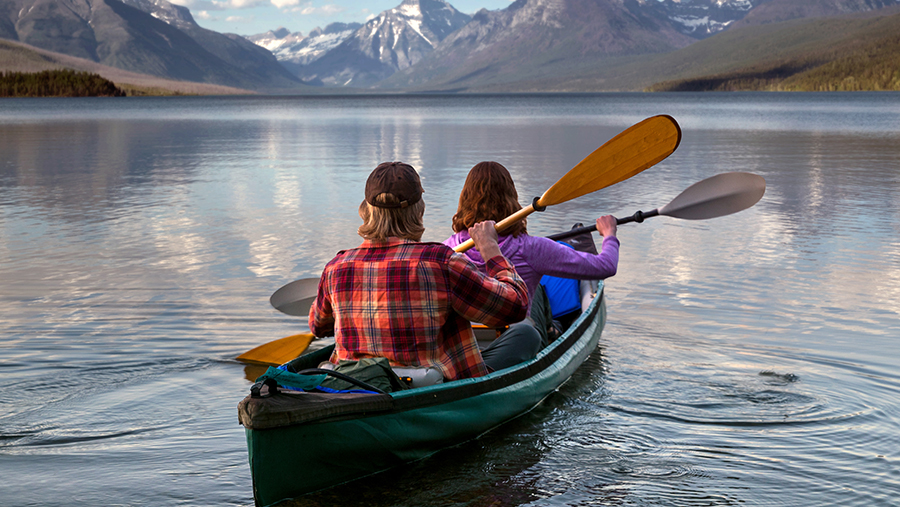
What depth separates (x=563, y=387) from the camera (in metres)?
6.54

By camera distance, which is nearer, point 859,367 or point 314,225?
point 859,367

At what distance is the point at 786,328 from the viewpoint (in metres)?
7.99

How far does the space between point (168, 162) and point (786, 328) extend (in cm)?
2146

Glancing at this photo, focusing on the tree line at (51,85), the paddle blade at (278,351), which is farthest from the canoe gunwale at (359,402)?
the tree line at (51,85)

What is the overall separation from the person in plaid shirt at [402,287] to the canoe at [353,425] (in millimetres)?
302

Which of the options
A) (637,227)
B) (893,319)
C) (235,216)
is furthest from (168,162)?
(893,319)

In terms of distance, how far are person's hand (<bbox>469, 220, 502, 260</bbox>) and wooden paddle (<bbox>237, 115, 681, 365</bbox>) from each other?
169 cm

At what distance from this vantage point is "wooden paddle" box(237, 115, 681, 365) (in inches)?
254

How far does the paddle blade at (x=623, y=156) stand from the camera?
6527 millimetres

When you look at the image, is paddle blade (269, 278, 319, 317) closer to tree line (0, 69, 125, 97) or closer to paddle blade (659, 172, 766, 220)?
paddle blade (659, 172, 766, 220)

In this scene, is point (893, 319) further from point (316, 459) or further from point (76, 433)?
point (76, 433)

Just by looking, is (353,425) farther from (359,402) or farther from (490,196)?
(490,196)

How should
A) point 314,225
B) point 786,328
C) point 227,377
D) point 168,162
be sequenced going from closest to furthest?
point 227,377, point 786,328, point 314,225, point 168,162

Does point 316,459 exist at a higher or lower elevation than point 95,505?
higher
